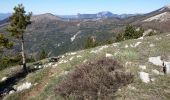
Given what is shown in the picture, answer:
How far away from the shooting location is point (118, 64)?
26828mm


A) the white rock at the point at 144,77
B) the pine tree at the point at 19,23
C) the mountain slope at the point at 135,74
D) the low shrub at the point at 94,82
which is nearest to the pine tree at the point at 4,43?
the pine tree at the point at 19,23

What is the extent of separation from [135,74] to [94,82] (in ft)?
14.2

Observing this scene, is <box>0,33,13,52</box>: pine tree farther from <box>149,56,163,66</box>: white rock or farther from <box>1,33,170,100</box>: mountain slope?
<box>149,56,163,66</box>: white rock

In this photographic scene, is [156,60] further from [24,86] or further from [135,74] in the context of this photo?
[24,86]

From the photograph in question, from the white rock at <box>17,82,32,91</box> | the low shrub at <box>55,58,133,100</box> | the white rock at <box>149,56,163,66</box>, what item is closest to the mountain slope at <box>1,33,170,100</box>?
the white rock at <box>149,56,163,66</box>

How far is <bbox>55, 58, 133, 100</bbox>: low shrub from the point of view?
22.1m

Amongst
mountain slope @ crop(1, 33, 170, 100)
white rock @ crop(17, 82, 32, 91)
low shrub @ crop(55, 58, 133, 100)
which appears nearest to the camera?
mountain slope @ crop(1, 33, 170, 100)

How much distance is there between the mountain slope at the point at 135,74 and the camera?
21.9 metres

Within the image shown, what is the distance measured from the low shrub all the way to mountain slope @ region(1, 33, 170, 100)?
670 mm

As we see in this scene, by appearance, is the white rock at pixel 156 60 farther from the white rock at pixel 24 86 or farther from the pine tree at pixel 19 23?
the pine tree at pixel 19 23

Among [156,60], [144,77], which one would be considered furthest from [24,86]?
[156,60]

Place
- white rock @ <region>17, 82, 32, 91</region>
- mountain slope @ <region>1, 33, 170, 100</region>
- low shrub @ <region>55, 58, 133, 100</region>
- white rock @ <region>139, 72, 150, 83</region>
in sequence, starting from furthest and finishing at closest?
white rock @ <region>17, 82, 32, 91</region>, white rock @ <region>139, 72, 150, 83</region>, low shrub @ <region>55, 58, 133, 100</region>, mountain slope @ <region>1, 33, 170, 100</region>

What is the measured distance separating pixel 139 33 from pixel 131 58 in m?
78.8

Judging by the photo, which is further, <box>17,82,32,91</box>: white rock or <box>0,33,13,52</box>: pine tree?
<box>0,33,13,52</box>: pine tree
